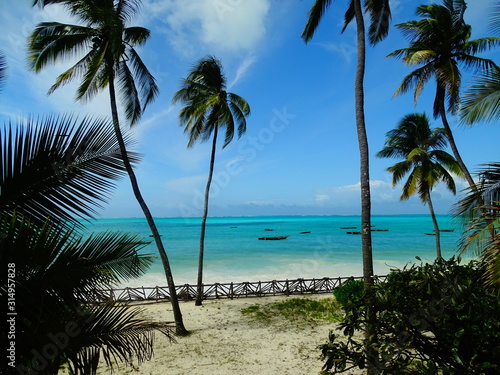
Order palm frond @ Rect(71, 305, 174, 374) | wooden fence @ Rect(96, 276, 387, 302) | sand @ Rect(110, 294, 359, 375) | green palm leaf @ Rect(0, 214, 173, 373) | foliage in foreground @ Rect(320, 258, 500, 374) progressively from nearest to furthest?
green palm leaf @ Rect(0, 214, 173, 373) < palm frond @ Rect(71, 305, 174, 374) < foliage in foreground @ Rect(320, 258, 500, 374) < sand @ Rect(110, 294, 359, 375) < wooden fence @ Rect(96, 276, 387, 302)

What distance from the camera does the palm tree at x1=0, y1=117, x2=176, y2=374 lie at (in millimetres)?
1699

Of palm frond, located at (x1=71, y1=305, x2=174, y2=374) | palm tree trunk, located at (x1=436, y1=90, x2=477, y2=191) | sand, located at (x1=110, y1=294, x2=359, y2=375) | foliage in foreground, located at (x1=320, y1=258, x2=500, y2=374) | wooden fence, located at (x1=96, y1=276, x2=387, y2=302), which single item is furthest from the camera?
wooden fence, located at (x1=96, y1=276, x2=387, y2=302)

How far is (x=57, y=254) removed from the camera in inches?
71.4

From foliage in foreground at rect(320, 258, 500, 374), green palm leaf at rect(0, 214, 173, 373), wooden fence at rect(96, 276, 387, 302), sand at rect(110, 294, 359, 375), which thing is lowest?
sand at rect(110, 294, 359, 375)

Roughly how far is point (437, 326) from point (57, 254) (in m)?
4.54

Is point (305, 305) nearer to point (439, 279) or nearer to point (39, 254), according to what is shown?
point (439, 279)

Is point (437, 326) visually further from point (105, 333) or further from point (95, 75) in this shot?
point (95, 75)

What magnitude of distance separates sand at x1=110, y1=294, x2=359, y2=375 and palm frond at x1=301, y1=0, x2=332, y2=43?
33.0 ft

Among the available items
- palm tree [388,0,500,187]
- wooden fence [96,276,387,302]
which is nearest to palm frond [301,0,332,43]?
palm tree [388,0,500,187]

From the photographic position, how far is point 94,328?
7.63ft

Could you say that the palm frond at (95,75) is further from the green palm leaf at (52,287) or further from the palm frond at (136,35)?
the green palm leaf at (52,287)

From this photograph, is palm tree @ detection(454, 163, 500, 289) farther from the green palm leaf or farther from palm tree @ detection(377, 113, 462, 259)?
palm tree @ detection(377, 113, 462, 259)

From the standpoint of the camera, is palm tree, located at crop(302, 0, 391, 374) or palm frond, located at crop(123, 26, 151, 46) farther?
palm frond, located at crop(123, 26, 151, 46)

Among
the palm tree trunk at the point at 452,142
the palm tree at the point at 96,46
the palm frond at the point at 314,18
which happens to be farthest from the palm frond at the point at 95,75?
the palm tree trunk at the point at 452,142
